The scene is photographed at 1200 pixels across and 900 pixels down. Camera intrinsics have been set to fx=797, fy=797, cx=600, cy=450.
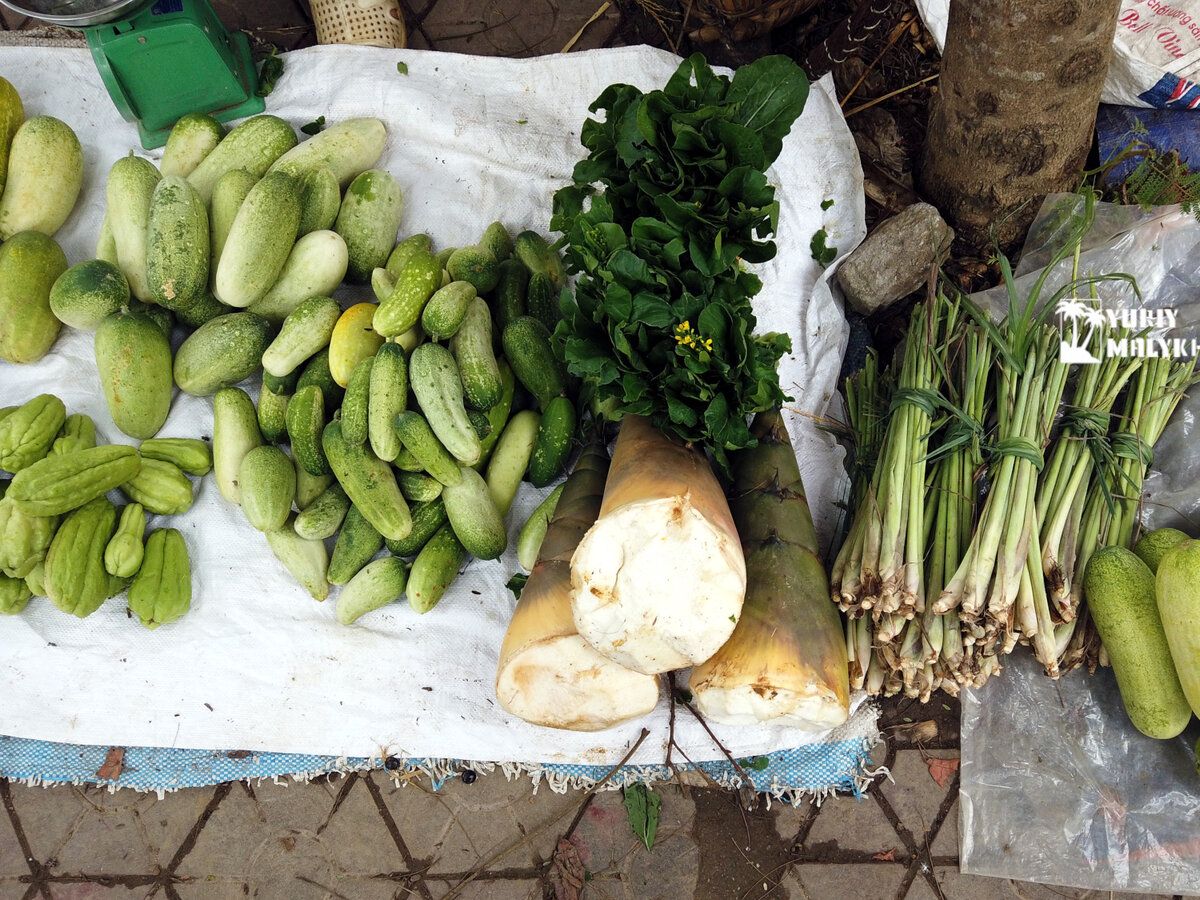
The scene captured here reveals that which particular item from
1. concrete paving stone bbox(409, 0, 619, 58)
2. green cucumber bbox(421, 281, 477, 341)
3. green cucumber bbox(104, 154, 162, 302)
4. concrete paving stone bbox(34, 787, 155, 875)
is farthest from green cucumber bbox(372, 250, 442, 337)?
concrete paving stone bbox(34, 787, 155, 875)

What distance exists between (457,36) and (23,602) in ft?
9.21

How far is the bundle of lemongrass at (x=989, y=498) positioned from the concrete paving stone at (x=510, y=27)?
2083mm

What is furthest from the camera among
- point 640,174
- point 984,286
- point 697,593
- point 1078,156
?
point 984,286

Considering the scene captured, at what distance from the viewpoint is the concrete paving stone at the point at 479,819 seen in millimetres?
2754

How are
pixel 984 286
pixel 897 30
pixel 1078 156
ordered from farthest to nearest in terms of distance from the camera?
pixel 897 30 → pixel 984 286 → pixel 1078 156

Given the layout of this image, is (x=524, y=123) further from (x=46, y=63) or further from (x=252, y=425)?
(x=46, y=63)

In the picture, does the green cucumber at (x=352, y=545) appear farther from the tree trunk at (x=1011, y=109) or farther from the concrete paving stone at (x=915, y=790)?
the tree trunk at (x=1011, y=109)

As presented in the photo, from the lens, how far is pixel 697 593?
191 centimetres

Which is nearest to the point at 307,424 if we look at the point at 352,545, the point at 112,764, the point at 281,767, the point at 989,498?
the point at 352,545

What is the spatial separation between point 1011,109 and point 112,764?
3698mm

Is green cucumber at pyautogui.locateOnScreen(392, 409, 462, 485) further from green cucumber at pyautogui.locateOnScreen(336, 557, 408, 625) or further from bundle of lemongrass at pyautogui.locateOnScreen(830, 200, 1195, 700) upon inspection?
bundle of lemongrass at pyautogui.locateOnScreen(830, 200, 1195, 700)

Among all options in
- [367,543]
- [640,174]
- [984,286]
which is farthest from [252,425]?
[984,286]

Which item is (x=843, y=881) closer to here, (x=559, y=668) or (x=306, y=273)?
(x=559, y=668)

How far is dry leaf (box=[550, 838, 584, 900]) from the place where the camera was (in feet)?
8.91
